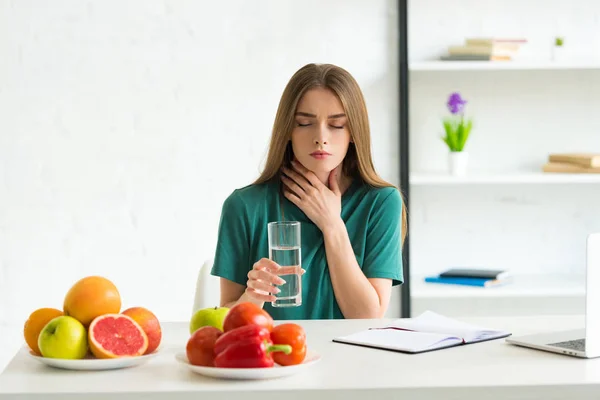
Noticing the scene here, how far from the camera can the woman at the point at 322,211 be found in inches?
86.0

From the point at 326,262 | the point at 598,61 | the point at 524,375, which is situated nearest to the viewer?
the point at 524,375

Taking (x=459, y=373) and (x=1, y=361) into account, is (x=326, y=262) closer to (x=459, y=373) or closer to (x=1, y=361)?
(x=459, y=373)

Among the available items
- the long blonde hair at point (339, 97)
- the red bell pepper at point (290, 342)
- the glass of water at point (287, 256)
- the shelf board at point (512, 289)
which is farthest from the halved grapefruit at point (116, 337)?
the shelf board at point (512, 289)

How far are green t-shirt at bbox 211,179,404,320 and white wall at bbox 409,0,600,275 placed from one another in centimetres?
123

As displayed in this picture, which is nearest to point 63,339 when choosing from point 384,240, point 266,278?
point 266,278

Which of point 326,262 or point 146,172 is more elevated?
point 146,172

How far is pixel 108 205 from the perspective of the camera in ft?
11.4

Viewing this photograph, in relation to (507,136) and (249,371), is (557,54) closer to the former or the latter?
(507,136)

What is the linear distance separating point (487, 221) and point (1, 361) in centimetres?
198

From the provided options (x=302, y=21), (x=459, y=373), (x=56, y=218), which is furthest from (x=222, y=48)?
(x=459, y=373)

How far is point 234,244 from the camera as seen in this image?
227cm

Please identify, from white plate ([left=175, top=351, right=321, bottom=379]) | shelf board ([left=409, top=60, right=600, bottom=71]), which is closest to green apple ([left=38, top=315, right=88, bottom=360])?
white plate ([left=175, top=351, right=321, bottom=379])

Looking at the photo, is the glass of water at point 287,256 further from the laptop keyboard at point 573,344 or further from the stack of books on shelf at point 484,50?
the stack of books on shelf at point 484,50

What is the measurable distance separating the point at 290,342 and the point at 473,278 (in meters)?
2.07
